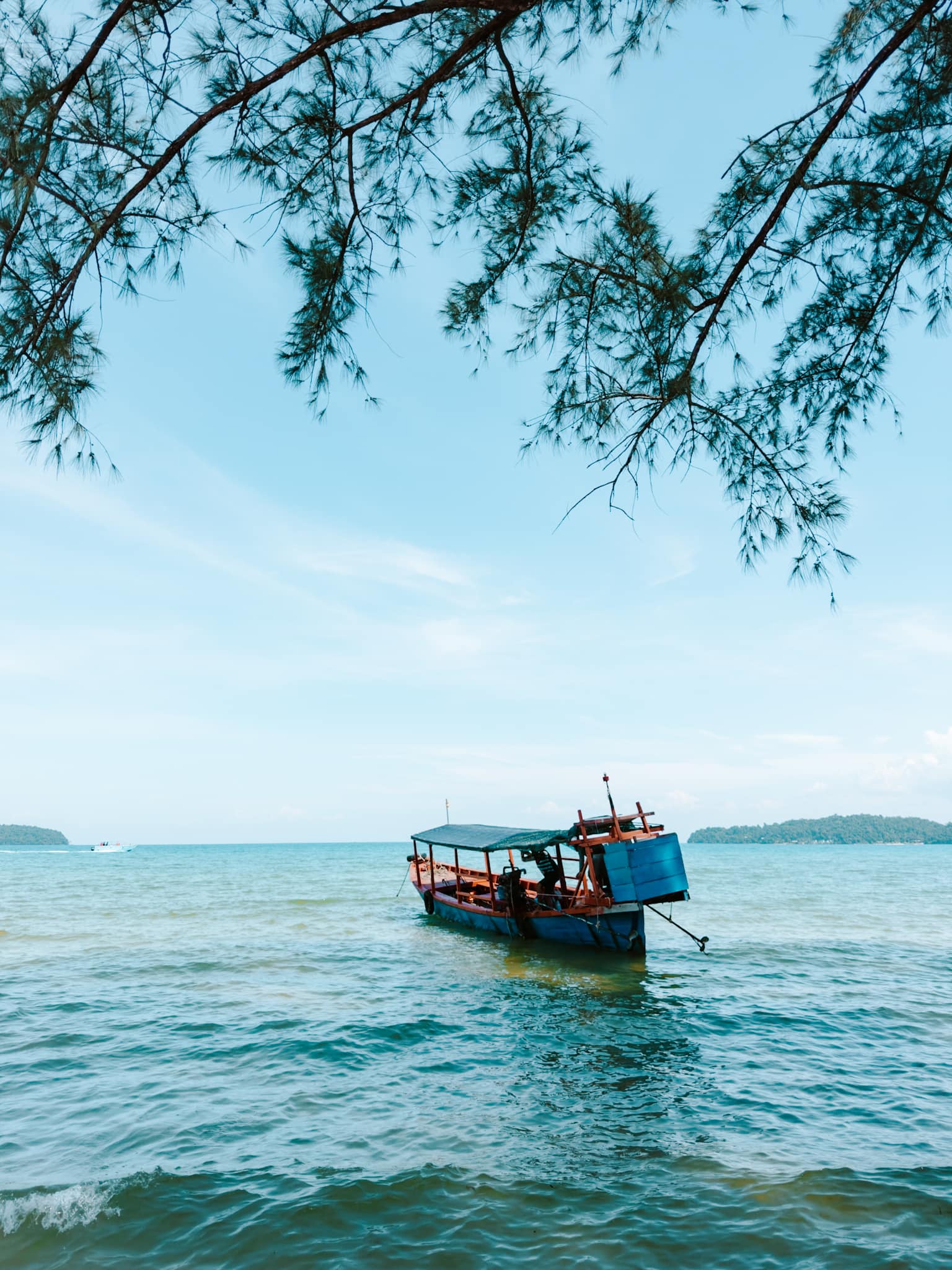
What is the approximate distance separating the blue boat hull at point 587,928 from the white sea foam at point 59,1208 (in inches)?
483

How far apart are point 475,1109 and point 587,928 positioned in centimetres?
978

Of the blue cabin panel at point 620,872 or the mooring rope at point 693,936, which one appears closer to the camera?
the blue cabin panel at point 620,872

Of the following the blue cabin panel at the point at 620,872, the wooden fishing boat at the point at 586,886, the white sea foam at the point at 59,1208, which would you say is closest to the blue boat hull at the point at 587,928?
the wooden fishing boat at the point at 586,886

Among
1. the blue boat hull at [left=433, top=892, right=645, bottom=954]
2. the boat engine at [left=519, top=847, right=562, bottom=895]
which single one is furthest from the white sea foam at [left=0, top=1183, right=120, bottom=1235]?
the boat engine at [left=519, top=847, right=562, bottom=895]

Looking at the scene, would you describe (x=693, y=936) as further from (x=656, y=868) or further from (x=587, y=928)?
(x=656, y=868)

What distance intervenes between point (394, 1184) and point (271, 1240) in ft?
3.94

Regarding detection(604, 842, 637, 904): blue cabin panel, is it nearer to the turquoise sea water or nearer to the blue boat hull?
the blue boat hull

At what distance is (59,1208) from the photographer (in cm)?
607

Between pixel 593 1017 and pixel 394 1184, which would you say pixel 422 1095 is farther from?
pixel 593 1017

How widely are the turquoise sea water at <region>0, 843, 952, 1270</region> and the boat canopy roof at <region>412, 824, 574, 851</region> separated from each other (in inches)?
103

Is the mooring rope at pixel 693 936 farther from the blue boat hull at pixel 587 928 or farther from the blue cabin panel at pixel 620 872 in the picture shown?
the blue cabin panel at pixel 620 872

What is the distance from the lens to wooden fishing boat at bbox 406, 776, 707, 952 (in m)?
15.8

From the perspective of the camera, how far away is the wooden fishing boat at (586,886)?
15789 millimetres

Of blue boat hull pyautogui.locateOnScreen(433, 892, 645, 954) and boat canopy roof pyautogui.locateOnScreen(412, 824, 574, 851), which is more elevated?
boat canopy roof pyautogui.locateOnScreen(412, 824, 574, 851)
